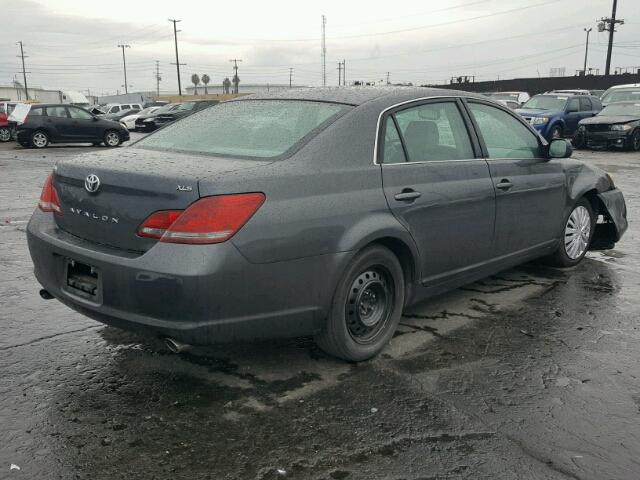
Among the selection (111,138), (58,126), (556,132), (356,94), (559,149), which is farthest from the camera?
(111,138)

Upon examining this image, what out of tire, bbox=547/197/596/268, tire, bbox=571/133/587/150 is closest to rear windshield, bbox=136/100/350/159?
tire, bbox=547/197/596/268

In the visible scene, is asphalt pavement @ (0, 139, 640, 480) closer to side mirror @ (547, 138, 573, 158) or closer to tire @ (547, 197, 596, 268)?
tire @ (547, 197, 596, 268)

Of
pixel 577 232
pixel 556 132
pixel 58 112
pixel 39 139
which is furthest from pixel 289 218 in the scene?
pixel 39 139

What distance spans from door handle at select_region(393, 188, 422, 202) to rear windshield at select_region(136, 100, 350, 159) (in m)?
0.59

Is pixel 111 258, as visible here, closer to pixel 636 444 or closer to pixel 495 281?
pixel 636 444

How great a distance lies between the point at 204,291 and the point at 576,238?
395 cm

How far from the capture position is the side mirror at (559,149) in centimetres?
488

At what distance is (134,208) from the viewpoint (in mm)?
2975

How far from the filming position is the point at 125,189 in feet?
9.91

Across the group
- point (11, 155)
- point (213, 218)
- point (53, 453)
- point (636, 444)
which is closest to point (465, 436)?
point (636, 444)

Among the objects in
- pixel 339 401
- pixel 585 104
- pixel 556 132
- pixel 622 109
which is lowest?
pixel 339 401

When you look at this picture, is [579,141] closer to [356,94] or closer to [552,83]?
[356,94]

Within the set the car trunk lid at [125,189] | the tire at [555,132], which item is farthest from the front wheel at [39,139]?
the car trunk lid at [125,189]

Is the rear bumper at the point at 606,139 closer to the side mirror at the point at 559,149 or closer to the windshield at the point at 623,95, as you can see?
the windshield at the point at 623,95
